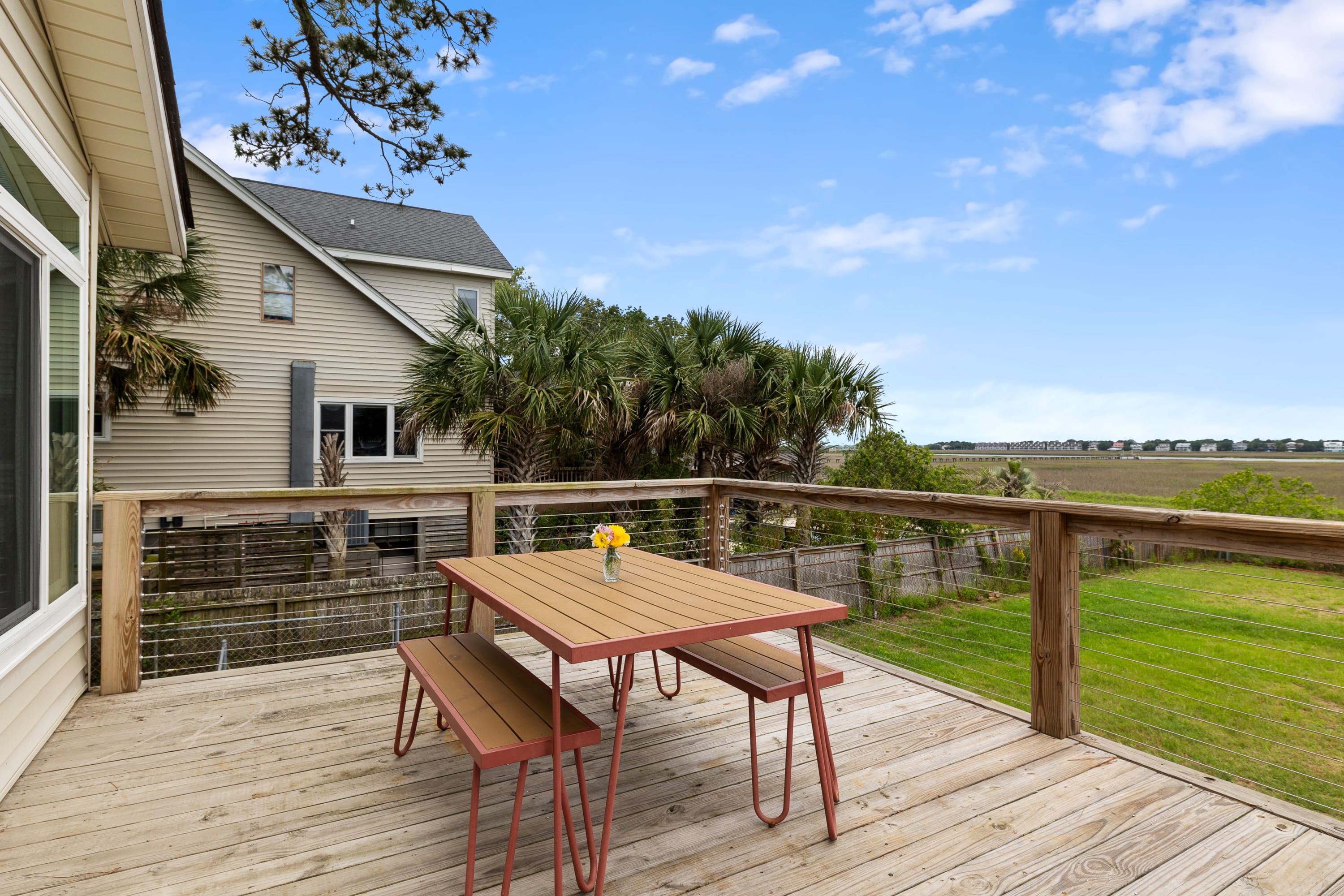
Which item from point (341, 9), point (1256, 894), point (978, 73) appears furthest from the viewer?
point (978, 73)

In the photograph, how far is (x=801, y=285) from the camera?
3067 centimetres

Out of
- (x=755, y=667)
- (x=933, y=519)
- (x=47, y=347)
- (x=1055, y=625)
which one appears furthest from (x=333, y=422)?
(x=1055, y=625)

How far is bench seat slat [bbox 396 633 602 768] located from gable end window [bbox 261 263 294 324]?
10.5m

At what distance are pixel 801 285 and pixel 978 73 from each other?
15675mm

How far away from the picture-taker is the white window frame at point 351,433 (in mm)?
11258

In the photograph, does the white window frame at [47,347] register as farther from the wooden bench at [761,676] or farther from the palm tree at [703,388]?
the palm tree at [703,388]

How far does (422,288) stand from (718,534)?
10992mm

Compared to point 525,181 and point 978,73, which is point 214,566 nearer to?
point 978,73

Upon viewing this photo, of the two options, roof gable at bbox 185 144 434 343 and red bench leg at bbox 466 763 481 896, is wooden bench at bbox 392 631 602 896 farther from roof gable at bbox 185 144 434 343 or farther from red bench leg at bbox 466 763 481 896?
roof gable at bbox 185 144 434 343

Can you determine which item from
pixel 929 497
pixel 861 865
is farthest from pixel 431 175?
pixel 861 865

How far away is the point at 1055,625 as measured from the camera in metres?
2.79

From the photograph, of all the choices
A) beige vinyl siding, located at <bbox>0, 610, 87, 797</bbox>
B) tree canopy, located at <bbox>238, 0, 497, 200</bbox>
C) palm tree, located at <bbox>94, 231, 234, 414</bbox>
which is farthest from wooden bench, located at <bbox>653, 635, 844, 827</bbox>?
palm tree, located at <bbox>94, 231, 234, 414</bbox>

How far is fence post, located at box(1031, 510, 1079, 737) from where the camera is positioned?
277 cm

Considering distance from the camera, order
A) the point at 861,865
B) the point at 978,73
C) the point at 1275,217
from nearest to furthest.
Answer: the point at 861,865
the point at 978,73
the point at 1275,217
